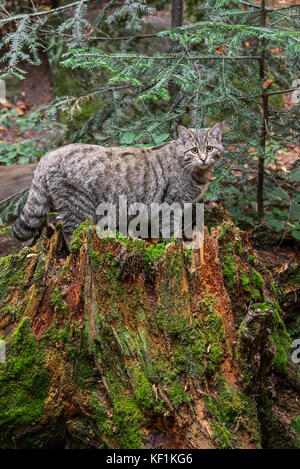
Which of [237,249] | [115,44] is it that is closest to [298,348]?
[237,249]

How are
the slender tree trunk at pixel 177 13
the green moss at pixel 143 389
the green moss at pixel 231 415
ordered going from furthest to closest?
the slender tree trunk at pixel 177 13, the green moss at pixel 143 389, the green moss at pixel 231 415

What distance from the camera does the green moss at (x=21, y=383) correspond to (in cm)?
276

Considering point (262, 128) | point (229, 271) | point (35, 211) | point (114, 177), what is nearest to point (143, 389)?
point (229, 271)

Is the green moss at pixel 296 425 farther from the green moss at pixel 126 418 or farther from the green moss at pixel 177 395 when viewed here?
the green moss at pixel 126 418

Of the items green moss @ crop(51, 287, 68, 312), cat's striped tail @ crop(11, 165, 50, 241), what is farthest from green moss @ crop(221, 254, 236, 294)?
cat's striped tail @ crop(11, 165, 50, 241)

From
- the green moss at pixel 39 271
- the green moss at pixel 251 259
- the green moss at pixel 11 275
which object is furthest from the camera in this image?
the green moss at pixel 251 259

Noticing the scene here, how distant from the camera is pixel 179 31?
13.1ft

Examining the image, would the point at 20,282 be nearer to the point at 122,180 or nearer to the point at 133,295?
the point at 133,295

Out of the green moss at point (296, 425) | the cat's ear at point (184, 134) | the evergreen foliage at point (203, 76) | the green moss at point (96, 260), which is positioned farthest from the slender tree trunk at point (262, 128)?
the green moss at point (296, 425)

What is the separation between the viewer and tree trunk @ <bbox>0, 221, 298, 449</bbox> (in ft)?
8.47

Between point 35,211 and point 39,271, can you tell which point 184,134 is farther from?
point 39,271

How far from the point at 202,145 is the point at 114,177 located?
98cm

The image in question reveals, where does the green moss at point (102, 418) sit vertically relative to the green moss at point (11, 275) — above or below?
A: below

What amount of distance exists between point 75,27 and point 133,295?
3.11 m
